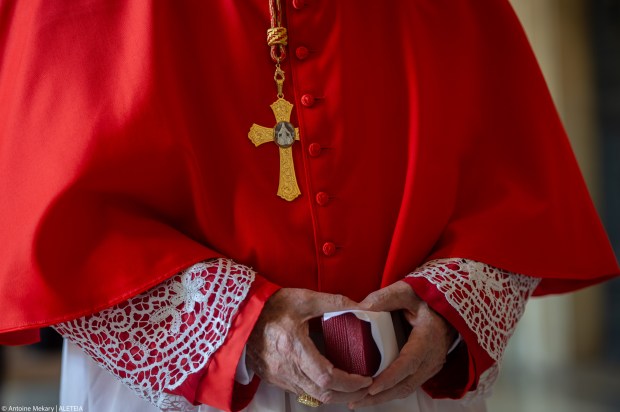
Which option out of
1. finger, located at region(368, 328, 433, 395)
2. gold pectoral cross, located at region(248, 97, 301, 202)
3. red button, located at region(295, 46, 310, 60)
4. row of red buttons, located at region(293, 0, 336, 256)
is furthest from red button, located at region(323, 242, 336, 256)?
red button, located at region(295, 46, 310, 60)

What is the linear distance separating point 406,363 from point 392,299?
4.8 inches

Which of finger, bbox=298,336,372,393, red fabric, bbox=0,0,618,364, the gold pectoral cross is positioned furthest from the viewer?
the gold pectoral cross

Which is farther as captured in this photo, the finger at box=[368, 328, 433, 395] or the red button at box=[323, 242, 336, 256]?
the red button at box=[323, 242, 336, 256]

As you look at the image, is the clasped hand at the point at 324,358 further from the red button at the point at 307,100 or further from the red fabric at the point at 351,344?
the red button at the point at 307,100

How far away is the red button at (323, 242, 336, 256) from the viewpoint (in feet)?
5.10

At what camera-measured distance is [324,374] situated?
1349 millimetres

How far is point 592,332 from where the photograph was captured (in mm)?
6961

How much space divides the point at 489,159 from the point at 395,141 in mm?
249

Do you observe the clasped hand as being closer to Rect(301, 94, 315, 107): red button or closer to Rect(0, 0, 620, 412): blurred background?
Rect(301, 94, 315, 107): red button

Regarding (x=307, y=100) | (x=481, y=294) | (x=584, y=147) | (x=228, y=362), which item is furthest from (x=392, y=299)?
(x=584, y=147)

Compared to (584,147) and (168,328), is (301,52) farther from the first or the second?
(584,147)

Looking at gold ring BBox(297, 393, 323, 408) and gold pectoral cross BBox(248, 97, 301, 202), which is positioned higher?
gold pectoral cross BBox(248, 97, 301, 202)

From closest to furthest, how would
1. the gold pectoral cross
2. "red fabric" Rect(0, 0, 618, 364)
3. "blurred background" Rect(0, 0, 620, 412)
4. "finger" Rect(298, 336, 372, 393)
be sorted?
"finger" Rect(298, 336, 372, 393)
"red fabric" Rect(0, 0, 618, 364)
the gold pectoral cross
"blurred background" Rect(0, 0, 620, 412)

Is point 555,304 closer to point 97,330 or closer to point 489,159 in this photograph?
point 489,159
